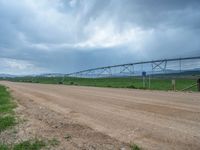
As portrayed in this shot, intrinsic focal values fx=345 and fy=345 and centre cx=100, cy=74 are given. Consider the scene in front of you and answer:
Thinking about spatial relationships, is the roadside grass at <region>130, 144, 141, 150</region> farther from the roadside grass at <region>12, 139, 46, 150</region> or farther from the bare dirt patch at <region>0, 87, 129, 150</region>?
the roadside grass at <region>12, 139, 46, 150</region>

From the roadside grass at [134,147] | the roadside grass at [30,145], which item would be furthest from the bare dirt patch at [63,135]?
the roadside grass at [30,145]

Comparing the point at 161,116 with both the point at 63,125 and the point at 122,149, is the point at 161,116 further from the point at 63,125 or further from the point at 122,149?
the point at 122,149

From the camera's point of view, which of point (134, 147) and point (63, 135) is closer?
point (134, 147)

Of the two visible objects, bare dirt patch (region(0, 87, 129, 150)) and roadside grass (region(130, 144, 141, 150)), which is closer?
roadside grass (region(130, 144, 141, 150))

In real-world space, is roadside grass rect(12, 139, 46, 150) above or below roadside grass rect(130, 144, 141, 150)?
below

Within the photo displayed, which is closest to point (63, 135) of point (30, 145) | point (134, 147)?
point (30, 145)

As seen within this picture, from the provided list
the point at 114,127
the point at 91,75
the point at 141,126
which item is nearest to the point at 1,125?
the point at 114,127

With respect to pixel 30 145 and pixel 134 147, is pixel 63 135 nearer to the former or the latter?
pixel 30 145

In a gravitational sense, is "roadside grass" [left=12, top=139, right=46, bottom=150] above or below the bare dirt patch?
below

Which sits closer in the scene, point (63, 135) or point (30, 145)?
point (30, 145)

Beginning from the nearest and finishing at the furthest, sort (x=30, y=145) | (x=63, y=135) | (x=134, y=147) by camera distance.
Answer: (x=134, y=147)
(x=30, y=145)
(x=63, y=135)

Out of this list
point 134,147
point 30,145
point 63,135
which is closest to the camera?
point 134,147

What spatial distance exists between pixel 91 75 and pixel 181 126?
98008mm

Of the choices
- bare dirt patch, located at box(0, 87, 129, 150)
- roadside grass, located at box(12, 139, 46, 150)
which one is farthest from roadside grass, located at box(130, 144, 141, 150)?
roadside grass, located at box(12, 139, 46, 150)
